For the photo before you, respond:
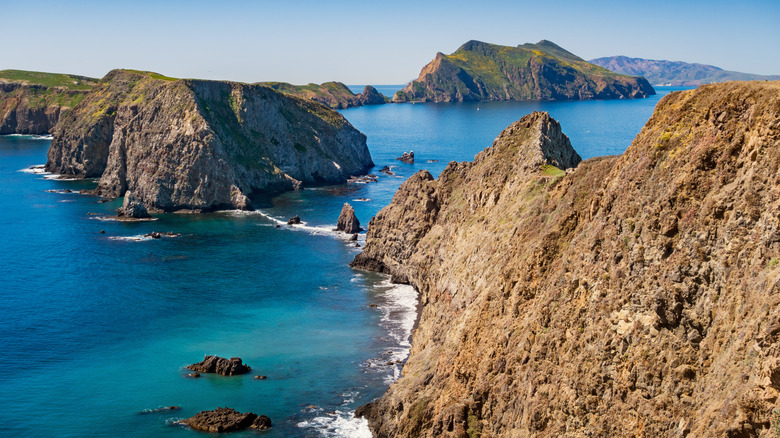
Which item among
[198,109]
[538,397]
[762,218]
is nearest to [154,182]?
Answer: [198,109]

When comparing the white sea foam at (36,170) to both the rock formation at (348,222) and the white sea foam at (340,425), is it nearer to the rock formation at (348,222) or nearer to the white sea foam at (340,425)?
the rock formation at (348,222)

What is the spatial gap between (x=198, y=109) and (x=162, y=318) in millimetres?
85291

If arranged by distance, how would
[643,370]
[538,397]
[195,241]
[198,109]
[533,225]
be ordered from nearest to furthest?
[643,370], [538,397], [533,225], [195,241], [198,109]

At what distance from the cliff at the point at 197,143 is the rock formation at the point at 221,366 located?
79.6 meters

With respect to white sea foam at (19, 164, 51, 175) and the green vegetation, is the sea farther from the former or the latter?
white sea foam at (19, 164, 51, 175)

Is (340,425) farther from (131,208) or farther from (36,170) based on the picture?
(36,170)

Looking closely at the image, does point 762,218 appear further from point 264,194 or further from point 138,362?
point 264,194

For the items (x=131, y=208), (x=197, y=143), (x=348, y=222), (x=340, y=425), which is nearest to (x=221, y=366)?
(x=340, y=425)

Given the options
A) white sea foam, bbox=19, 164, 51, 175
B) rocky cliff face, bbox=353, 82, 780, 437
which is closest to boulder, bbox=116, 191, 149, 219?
white sea foam, bbox=19, 164, 51, 175

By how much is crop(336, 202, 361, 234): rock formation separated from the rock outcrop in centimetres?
6795

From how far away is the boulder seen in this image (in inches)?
5310

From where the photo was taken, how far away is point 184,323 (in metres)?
80.5

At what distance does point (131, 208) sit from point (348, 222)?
47591mm

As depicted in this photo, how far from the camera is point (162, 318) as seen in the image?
82125 millimetres
